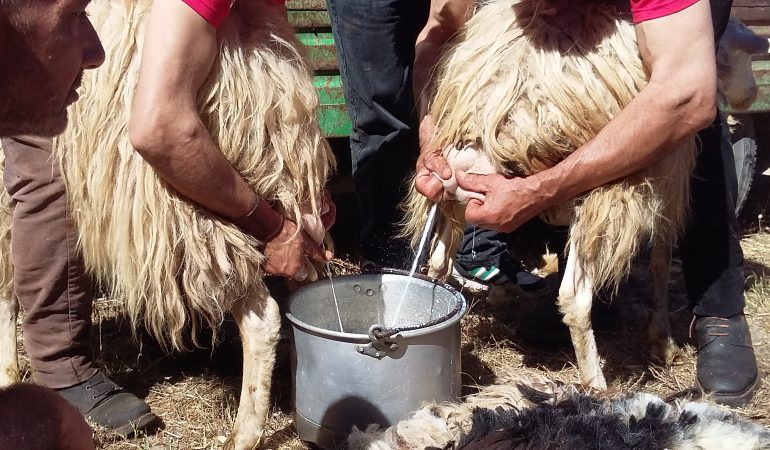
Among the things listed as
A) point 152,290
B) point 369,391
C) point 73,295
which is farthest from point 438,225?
point 73,295

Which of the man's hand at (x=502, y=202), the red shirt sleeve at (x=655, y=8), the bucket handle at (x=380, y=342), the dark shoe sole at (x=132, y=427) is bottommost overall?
the dark shoe sole at (x=132, y=427)

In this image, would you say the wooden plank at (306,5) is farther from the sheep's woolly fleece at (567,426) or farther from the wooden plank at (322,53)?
the sheep's woolly fleece at (567,426)

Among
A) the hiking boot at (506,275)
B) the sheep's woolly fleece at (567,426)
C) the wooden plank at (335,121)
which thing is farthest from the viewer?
the hiking boot at (506,275)

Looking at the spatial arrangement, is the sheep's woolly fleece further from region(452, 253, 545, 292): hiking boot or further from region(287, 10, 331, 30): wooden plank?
region(287, 10, 331, 30): wooden plank

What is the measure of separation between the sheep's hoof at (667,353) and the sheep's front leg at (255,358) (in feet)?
5.36

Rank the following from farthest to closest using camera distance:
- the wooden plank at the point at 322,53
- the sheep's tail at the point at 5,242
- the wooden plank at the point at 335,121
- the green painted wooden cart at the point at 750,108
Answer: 1. the green painted wooden cart at the point at 750,108
2. the wooden plank at the point at 322,53
3. the wooden plank at the point at 335,121
4. the sheep's tail at the point at 5,242

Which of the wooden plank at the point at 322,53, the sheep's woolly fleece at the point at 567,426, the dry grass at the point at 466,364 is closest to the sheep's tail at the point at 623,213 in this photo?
the dry grass at the point at 466,364

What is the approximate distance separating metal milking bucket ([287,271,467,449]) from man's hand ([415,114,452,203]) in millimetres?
329

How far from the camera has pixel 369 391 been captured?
2.46 m

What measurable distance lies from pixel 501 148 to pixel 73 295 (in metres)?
1.50

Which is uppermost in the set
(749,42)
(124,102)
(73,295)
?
(749,42)

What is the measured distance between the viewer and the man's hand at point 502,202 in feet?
8.54

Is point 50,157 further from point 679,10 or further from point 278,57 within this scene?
point 679,10

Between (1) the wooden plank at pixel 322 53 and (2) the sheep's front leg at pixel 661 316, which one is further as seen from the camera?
(1) the wooden plank at pixel 322 53
